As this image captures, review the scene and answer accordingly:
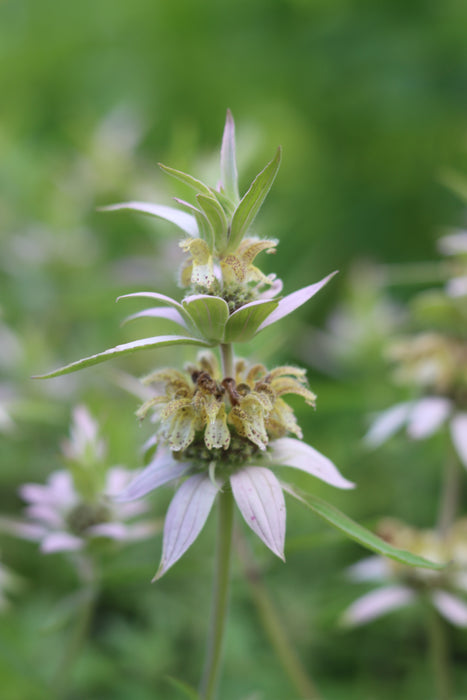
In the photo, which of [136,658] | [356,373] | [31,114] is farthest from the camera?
[31,114]

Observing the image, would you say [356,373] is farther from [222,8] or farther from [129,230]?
[222,8]

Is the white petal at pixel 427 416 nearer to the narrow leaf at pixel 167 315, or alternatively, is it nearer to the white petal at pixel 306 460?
the white petal at pixel 306 460

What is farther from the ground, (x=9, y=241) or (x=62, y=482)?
(x=9, y=241)

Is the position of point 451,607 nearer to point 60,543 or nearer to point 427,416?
point 427,416

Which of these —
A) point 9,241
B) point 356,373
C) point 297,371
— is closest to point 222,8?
point 9,241

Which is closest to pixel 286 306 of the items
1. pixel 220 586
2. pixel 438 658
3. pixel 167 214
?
pixel 167 214

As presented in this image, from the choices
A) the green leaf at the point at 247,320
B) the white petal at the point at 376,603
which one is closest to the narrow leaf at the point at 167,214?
the green leaf at the point at 247,320

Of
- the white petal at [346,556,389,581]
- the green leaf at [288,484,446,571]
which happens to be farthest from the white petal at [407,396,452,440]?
the green leaf at [288,484,446,571]
